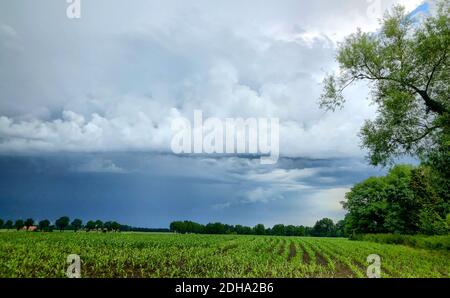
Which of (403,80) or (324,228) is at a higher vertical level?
(403,80)

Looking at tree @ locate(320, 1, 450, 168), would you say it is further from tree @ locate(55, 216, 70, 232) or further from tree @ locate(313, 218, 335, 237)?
tree @ locate(313, 218, 335, 237)

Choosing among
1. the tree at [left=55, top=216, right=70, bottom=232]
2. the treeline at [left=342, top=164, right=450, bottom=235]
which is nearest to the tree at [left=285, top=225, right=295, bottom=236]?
the treeline at [left=342, top=164, right=450, bottom=235]

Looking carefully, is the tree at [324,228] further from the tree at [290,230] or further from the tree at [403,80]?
the tree at [403,80]

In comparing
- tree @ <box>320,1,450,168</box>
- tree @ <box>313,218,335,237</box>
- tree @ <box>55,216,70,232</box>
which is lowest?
tree @ <box>313,218,335,237</box>

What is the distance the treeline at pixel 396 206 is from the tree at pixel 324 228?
10308 mm

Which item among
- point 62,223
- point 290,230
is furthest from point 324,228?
point 62,223

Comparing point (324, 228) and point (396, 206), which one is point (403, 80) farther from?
point (324, 228)

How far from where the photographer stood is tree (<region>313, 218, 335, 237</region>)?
7316 centimetres

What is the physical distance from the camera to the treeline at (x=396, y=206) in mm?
41938

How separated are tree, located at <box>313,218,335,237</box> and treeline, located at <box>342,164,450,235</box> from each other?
10.3m

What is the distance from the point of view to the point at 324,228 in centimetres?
7756

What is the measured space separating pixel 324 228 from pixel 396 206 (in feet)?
86.1
